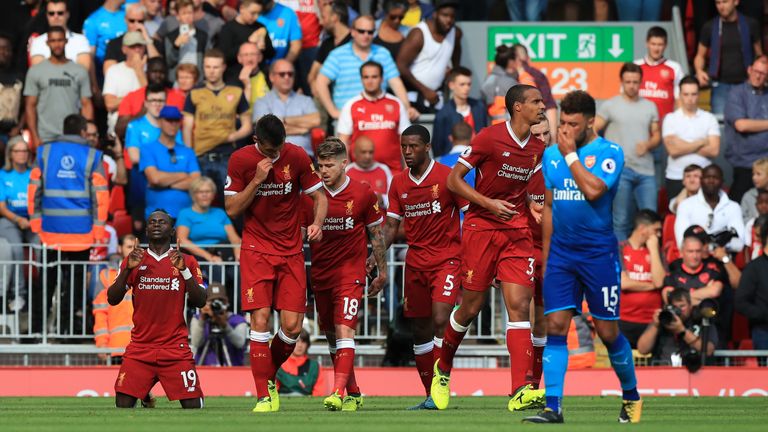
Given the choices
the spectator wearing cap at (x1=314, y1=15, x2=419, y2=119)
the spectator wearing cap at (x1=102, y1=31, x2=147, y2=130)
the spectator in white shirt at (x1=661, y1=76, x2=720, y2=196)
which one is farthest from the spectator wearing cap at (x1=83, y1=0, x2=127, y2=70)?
the spectator in white shirt at (x1=661, y1=76, x2=720, y2=196)

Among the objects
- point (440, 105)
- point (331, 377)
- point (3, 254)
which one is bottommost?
point (331, 377)

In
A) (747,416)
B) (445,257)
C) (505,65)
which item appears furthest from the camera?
(505,65)

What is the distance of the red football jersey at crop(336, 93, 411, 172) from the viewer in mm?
19938

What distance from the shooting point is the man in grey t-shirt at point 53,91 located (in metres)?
20.4

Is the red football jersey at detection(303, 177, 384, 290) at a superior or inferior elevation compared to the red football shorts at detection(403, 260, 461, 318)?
superior

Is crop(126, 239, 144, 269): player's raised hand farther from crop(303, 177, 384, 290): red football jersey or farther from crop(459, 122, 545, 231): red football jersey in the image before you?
crop(459, 122, 545, 231): red football jersey

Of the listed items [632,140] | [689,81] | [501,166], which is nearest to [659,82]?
[689,81]

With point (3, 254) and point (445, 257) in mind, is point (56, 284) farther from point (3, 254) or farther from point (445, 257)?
point (445, 257)

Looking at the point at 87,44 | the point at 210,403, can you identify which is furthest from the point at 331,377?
the point at 87,44

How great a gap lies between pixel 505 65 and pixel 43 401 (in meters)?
8.05

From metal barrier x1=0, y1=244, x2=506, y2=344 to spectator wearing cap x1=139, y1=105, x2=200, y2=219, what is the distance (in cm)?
136

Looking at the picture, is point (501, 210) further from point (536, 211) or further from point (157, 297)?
point (157, 297)

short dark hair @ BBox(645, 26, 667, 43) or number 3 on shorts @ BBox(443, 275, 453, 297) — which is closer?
number 3 on shorts @ BBox(443, 275, 453, 297)

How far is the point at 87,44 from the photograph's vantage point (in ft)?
70.4
